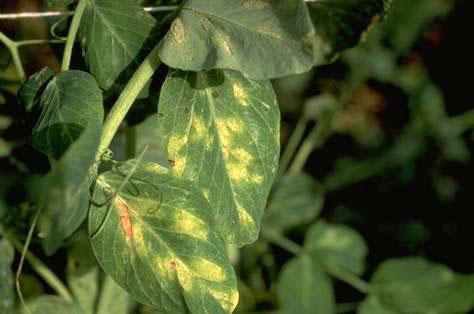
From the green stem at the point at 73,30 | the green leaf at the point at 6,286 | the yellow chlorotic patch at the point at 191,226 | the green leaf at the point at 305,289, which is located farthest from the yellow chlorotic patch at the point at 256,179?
the green leaf at the point at 305,289

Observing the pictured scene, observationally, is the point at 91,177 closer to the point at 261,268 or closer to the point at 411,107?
the point at 261,268

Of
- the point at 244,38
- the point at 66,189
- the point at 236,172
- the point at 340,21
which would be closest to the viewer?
the point at 66,189

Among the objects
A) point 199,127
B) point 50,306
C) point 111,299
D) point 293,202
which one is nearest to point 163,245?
point 199,127

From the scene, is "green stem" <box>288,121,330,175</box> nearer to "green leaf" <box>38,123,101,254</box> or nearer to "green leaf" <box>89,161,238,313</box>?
"green leaf" <box>89,161,238,313</box>

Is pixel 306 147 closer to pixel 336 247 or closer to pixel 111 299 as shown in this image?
pixel 336 247

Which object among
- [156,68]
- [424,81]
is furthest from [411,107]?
[156,68]

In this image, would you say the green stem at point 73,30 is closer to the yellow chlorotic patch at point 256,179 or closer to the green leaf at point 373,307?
the yellow chlorotic patch at point 256,179

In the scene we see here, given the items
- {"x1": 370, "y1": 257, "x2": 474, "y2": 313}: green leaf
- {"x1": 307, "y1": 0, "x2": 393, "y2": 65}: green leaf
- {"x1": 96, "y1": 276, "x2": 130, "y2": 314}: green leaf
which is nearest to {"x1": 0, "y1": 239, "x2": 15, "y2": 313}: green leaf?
{"x1": 96, "y1": 276, "x2": 130, "y2": 314}: green leaf
